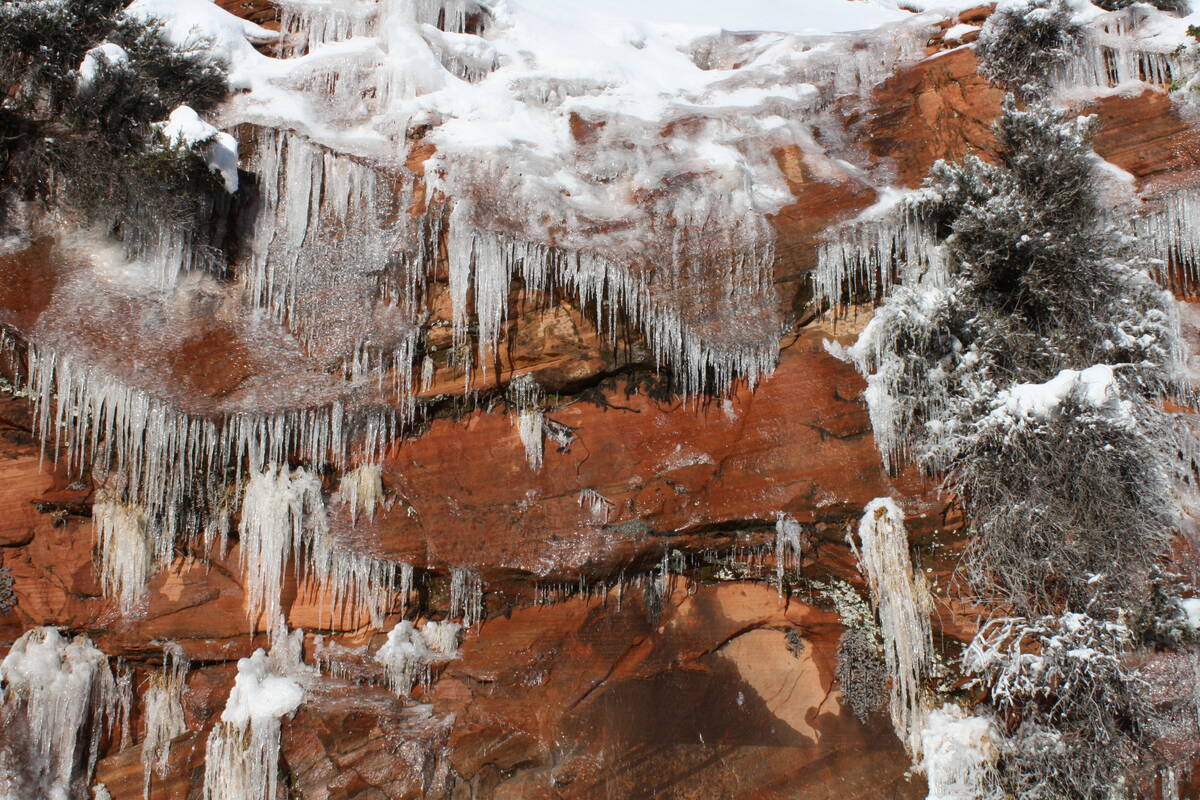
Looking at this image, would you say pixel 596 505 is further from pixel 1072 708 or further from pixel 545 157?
pixel 1072 708

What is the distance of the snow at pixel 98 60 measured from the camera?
763 centimetres

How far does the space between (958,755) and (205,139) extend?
8699 millimetres

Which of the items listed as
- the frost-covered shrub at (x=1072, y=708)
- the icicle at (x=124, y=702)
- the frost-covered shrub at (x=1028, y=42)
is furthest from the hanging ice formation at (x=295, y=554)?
the frost-covered shrub at (x=1028, y=42)

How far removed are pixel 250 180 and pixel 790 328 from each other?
5669mm

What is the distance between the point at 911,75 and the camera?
850 centimetres

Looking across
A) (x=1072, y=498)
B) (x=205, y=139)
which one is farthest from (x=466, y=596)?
(x=1072, y=498)

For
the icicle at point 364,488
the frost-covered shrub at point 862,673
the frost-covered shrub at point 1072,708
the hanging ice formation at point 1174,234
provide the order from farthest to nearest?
the icicle at point 364,488, the frost-covered shrub at point 862,673, the hanging ice formation at point 1174,234, the frost-covered shrub at point 1072,708

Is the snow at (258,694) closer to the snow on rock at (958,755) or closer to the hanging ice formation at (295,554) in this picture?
the hanging ice formation at (295,554)

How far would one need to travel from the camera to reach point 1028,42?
26.0 ft

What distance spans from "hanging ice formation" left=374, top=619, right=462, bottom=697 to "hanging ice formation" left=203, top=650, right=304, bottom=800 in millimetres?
903

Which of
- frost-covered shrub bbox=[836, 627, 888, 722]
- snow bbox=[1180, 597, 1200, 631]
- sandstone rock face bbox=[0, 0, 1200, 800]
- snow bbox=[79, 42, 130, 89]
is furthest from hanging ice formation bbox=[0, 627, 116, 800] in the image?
snow bbox=[1180, 597, 1200, 631]

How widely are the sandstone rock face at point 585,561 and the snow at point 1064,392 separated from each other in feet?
3.61

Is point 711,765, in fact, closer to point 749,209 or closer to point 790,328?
point 790,328

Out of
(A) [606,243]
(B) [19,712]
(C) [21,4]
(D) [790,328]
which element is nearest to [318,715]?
(B) [19,712]
